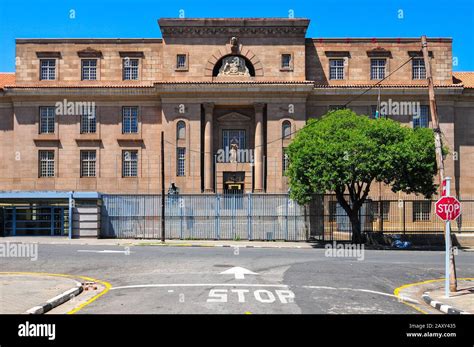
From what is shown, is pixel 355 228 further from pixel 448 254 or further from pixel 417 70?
pixel 417 70

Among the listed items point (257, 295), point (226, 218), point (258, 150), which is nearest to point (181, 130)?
point (258, 150)

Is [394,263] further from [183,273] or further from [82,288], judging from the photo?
[82,288]

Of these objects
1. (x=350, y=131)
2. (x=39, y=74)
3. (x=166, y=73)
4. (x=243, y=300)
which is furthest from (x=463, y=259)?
(x=39, y=74)

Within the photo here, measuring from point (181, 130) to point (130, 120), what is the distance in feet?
17.1

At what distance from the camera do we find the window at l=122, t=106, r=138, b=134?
5147 cm

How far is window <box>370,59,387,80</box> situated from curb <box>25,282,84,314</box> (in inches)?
1645

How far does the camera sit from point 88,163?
51.3 metres

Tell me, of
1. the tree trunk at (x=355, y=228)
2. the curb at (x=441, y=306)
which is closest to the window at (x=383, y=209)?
the tree trunk at (x=355, y=228)

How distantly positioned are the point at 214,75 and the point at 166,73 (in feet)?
14.5

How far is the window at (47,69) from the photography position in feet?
168

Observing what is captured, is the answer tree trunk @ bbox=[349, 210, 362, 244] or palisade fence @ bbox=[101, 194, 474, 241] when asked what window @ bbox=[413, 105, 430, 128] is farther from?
tree trunk @ bbox=[349, 210, 362, 244]

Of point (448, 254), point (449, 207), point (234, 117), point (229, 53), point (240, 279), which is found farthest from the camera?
point (234, 117)

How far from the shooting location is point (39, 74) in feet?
168

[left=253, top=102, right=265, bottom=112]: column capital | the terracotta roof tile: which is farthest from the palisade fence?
the terracotta roof tile
